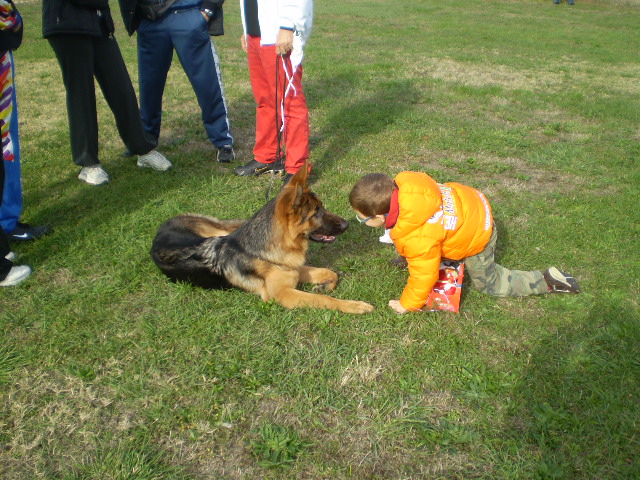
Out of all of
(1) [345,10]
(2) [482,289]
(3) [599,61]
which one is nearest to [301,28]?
(2) [482,289]

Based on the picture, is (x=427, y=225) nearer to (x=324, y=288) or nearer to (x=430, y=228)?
(x=430, y=228)

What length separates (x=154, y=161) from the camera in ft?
20.6

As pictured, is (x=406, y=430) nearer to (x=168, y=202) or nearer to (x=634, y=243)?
(x=634, y=243)

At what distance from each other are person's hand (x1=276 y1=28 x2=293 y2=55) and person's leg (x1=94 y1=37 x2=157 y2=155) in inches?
81.4

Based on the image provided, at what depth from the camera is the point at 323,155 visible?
6.76 meters

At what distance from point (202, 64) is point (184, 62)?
25cm

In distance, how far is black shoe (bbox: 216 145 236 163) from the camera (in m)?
6.56

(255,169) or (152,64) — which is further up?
(152,64)

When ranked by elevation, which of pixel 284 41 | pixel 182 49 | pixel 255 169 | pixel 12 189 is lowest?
pixel 255 169

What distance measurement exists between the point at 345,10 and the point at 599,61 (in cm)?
1276

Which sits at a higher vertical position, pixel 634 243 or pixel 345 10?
pixel 345 10

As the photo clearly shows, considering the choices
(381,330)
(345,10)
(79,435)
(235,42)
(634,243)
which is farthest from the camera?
(345,10)

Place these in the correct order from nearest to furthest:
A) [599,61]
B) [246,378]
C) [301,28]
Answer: [246,378] → [301,28] → [599,61]

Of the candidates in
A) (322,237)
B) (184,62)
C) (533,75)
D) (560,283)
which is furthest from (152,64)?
(533,75)
